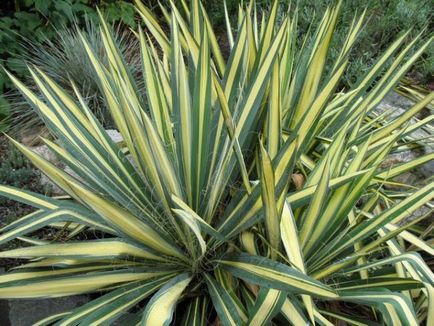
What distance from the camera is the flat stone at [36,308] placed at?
198 cm

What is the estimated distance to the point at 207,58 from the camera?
1.68m

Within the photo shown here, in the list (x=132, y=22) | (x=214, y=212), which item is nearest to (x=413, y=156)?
(x=214, y=212)

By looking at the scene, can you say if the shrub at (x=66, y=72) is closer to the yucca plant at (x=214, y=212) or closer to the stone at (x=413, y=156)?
the yucca plant at (x=214, y=212)

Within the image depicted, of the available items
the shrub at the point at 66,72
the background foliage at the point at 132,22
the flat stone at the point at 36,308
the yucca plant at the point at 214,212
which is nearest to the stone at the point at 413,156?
the background foliage at the point at 132,22

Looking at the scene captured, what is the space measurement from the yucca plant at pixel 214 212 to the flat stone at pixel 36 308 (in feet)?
0.94

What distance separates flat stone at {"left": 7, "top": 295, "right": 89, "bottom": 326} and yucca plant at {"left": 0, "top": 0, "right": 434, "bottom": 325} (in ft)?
0.94

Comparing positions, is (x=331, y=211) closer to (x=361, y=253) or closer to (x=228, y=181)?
(x=361, y=253)

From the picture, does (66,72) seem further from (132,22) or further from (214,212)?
(214,212)

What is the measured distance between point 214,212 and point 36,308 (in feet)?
2.81

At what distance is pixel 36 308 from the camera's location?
201 cm

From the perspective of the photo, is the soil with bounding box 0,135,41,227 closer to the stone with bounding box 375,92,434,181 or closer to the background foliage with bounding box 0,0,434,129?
the background foliage with bounding box 0,0,434,129

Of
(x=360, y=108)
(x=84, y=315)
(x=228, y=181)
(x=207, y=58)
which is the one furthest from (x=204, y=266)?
(x=360, y=108)

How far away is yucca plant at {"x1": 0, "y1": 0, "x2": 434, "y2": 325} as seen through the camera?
1424mm

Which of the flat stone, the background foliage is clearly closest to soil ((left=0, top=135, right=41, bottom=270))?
the flat stone
